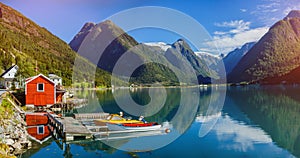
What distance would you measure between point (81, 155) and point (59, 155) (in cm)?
162

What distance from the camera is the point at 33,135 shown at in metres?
26.8

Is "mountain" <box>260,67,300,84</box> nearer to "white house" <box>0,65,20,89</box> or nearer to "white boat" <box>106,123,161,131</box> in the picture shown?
"white house" <box>0,65,20,89</box>

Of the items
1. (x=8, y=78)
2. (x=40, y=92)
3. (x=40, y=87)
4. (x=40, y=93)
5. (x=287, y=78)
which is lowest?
(x=40, y=93)

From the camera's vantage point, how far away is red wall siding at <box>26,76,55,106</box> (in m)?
44.3

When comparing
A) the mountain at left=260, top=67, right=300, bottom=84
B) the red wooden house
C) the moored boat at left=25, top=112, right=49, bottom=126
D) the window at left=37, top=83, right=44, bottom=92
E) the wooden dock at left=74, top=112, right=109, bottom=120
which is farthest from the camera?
the mountain at left=260, top=67, right=300, bottom=84

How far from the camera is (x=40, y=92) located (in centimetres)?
4519

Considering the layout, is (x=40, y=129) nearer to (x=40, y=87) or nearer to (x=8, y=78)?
(x=40, y=87)

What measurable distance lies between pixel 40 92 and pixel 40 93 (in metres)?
0.17

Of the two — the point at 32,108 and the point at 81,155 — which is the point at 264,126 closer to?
the point at 81,155

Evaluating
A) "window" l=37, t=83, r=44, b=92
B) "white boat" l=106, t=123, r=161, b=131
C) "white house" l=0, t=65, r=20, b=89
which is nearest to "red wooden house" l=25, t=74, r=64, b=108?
"window" l=37, t=83, r=44, b=92

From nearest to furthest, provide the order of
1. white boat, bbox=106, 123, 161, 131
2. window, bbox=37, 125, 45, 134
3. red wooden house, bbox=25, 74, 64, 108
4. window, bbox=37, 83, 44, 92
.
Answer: window, bbox=37, 125, 45, 134, white boat, bbox=106, 123, 161, 131, red wooden house, bbox=25, 74, 64, 108, window, bbox=37, 83, 44, 92

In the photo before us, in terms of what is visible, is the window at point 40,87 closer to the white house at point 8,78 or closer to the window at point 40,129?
the window at point 40,129

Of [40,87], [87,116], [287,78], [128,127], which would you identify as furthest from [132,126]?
Answer: [287,78]

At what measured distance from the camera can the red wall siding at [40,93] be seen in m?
44.3
